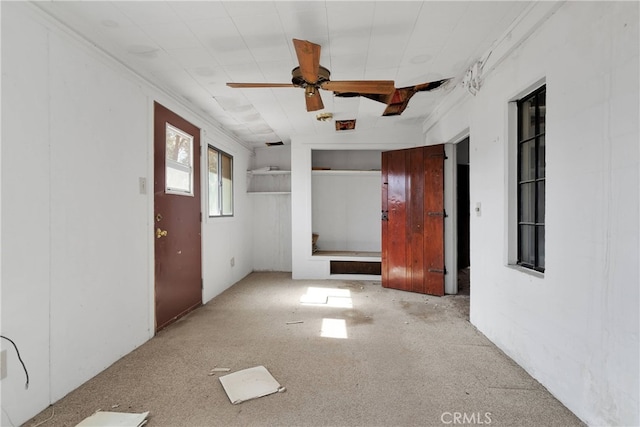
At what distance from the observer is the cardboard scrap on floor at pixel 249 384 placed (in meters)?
1.99

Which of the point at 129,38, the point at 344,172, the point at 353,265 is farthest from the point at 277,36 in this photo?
the point at 353,265

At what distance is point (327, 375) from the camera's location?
225 centimetres

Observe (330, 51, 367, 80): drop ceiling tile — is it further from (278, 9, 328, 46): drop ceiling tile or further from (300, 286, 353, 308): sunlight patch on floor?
(300, 286, 353, 308): sunlight patch on floor

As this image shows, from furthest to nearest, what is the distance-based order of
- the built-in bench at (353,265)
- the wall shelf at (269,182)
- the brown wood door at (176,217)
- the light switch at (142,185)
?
the wall shelf at (269,182) < the built-in bench at (353,265) < the brown wood door at (176,217) < the light switch at (142,185)

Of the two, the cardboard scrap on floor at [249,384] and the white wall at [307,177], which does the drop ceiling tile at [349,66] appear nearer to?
the white wall at [307,177]

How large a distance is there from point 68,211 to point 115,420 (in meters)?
1.29

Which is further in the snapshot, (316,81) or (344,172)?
(344,172)

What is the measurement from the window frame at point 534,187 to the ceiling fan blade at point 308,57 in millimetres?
1569

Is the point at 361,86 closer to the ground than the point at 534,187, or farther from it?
farther from it

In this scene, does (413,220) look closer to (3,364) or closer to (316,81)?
(316,81)

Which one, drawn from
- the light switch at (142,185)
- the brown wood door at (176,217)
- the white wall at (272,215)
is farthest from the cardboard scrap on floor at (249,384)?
the white wall at (272,215)

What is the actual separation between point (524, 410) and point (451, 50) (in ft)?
8.34

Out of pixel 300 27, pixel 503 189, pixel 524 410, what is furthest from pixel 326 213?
pixel 524 410

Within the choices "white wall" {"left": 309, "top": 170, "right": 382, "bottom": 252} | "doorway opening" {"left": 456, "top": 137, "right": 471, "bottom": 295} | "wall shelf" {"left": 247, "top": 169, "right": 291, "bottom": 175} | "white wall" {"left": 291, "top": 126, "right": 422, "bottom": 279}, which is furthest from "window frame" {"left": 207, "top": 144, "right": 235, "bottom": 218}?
"doorway opening" {"left": 456, "top": 137, "right": 471, "bottom": 295}
